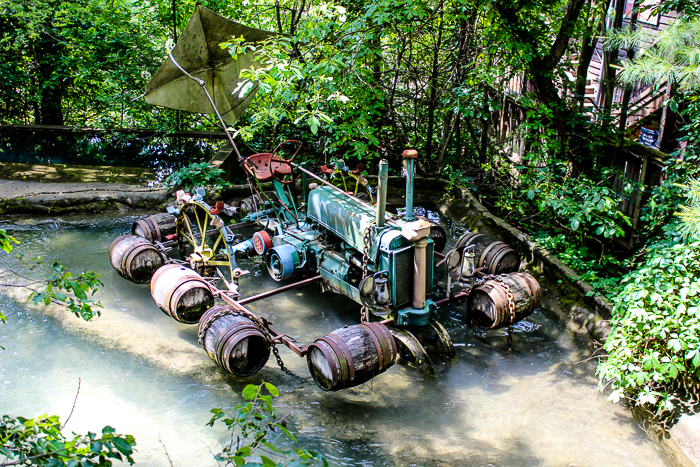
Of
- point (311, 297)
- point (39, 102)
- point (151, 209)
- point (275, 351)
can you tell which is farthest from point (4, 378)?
→ point (39, 102)

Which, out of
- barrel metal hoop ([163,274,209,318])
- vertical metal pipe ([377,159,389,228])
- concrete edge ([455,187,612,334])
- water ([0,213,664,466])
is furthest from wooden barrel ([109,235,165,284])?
concrete edge ([455,187,612,334])

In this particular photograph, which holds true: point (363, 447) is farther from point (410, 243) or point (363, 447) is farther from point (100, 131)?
point (100, 131)

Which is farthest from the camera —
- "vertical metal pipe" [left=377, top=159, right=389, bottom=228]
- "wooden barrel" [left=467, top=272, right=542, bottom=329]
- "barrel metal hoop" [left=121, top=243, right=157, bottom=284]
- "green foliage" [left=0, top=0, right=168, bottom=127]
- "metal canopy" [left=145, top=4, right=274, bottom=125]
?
"green foliage" [left=0, top=0, right=168, bottom=127]

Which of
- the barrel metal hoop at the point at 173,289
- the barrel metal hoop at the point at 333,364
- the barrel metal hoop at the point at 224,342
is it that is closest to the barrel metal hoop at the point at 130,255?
the barrel metal hoop at the point at 173,289

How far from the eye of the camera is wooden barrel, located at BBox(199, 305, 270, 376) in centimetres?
463

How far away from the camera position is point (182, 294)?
210 inches

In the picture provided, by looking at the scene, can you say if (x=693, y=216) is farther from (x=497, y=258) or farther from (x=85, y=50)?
(x=85, y=50)

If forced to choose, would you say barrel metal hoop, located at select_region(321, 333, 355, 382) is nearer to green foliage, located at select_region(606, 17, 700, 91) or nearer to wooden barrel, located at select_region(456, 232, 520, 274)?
wooden barrel, located at select_region(456, 232, 520, 274)

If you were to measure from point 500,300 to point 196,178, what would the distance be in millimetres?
6347

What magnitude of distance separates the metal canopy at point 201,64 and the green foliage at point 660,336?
5.86 m

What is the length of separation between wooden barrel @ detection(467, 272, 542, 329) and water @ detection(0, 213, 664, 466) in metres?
0.40

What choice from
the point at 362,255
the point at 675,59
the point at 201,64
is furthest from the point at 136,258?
the point at 675,59

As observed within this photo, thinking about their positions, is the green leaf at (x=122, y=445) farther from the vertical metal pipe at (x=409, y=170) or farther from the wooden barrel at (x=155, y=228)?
the wooden barrel at (x=155, y=228)

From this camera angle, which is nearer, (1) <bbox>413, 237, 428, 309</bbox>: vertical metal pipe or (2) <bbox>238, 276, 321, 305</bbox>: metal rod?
(1) <bbox>413, 237, 428, 309</bbox>: vertical metal pipe
